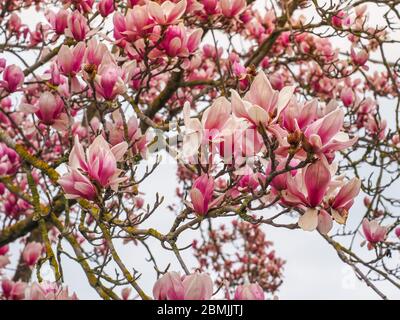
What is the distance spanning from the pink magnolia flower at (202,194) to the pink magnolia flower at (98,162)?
8.4 inches

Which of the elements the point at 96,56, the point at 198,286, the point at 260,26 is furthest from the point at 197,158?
the point at 260,26

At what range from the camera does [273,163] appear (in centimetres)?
133

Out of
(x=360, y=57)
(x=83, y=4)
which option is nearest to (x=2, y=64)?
(x=83, y=4)

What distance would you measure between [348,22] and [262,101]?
2.56 metres

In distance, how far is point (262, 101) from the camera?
4.39ft

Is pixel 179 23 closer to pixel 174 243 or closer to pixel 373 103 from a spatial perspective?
pixel 174 243

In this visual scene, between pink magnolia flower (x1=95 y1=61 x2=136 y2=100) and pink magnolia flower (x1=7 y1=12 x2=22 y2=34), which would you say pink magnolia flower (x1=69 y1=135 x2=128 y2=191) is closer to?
pink magnolia flower (x1=95 y1=61 x2=136 y2=100)

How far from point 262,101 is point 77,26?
4.11ft

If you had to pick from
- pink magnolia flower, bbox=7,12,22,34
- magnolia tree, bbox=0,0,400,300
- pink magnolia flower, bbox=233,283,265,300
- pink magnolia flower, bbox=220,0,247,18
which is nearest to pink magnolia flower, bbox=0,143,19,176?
magnolia tree, bbox=0,0,400,300

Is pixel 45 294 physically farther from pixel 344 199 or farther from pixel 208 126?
pixel 344 199

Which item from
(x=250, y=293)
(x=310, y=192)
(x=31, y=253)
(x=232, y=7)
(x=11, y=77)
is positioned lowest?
(x=250, y=293)

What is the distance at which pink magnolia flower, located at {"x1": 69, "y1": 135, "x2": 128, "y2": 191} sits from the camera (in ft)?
4.82

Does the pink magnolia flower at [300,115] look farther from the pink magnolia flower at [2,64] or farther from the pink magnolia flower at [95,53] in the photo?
the pink magnolia flower at [2,64]

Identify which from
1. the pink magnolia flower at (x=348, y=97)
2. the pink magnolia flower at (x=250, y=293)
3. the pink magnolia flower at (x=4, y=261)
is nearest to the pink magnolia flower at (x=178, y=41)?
the pink magnolia flower at (x=250, y=293)
